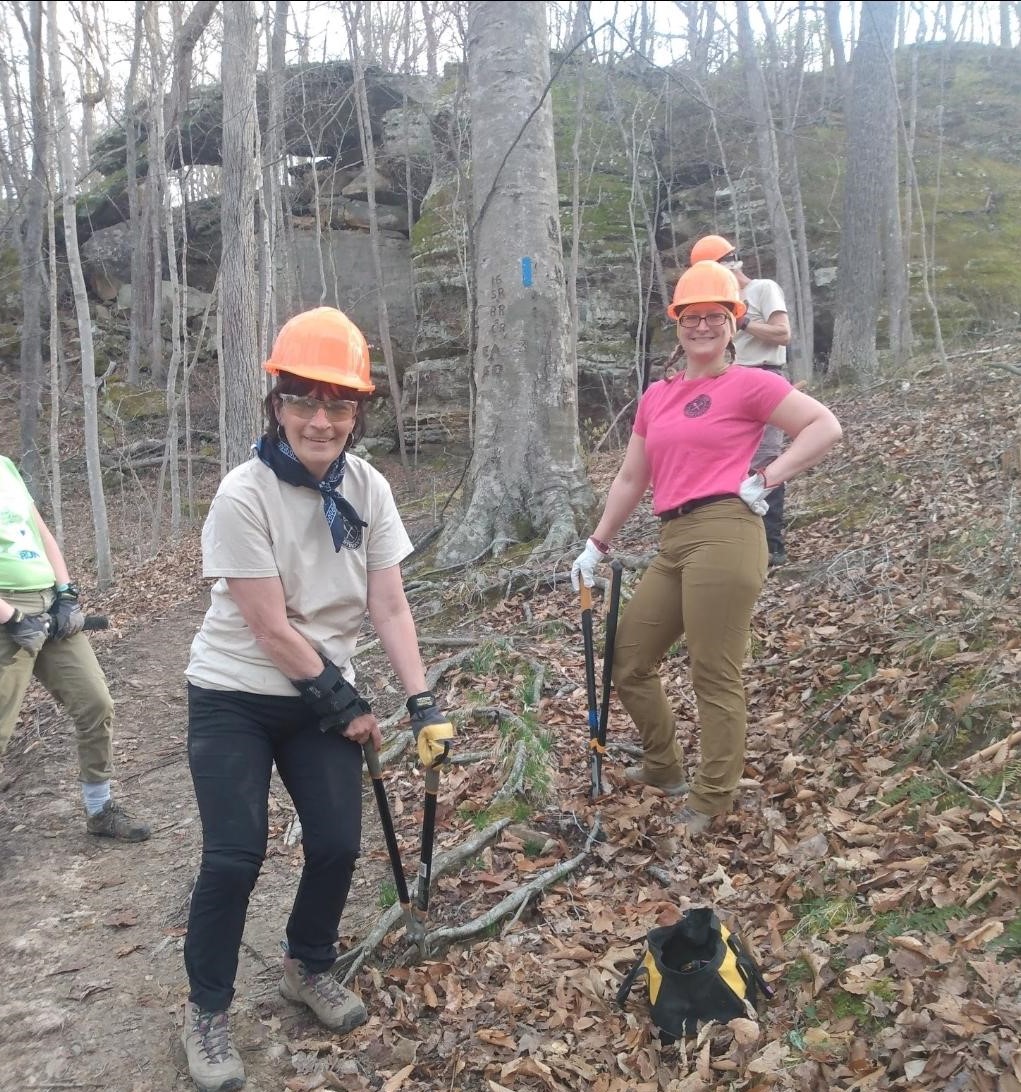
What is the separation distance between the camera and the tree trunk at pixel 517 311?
6820 mm

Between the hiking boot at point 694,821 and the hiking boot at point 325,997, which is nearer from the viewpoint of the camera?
the hiking boot at point 325,997

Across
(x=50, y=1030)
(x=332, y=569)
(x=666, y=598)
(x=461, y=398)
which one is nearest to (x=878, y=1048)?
(x=666, y=598)

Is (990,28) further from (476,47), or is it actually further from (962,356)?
(476,47)

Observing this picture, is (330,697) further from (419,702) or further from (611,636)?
(611,636)

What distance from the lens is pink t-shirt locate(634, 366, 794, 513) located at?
347 cm

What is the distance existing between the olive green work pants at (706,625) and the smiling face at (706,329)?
650 millimetres

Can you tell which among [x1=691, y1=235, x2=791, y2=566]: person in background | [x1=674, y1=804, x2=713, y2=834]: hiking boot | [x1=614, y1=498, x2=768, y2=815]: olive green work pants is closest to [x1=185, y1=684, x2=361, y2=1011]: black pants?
[x1=614, y1=498, x2=768, y2=815]: olive green work pants

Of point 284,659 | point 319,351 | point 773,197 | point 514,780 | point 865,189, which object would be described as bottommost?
point 514,780

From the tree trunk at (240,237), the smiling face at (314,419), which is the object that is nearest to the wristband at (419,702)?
the smiling face at (314,419)

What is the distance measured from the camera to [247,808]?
263cm

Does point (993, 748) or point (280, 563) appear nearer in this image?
point (280, 563)

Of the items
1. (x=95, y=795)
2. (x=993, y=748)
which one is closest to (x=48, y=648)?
(x=95, y=795)

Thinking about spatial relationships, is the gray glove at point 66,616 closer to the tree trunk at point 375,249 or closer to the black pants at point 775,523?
the black pants at point 775,523

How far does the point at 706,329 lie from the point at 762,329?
2.19 m
